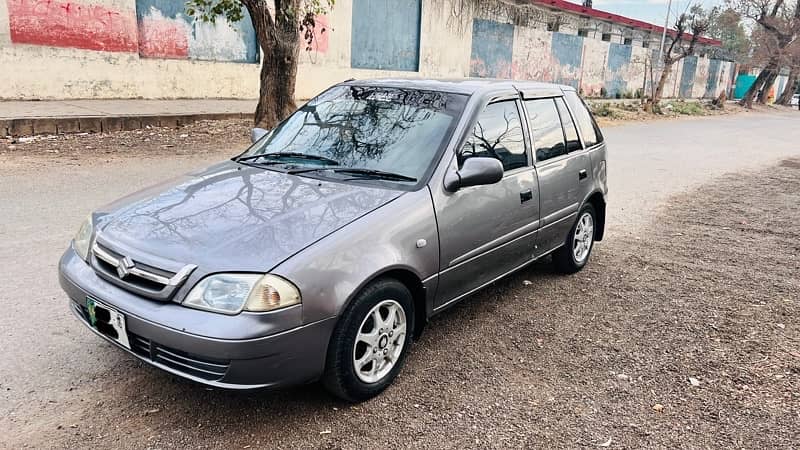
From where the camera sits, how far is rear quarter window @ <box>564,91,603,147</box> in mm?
5125

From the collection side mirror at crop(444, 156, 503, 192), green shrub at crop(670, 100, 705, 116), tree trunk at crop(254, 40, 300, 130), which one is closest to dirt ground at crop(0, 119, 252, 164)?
tree trunk at crop(254, 40, 300, 130)

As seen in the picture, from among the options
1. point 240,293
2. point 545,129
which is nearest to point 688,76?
point 545,129

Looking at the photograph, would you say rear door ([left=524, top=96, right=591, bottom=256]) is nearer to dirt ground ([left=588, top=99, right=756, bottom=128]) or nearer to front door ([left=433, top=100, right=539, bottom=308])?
front door ([left=433, top=100, right=539, bottom=308])

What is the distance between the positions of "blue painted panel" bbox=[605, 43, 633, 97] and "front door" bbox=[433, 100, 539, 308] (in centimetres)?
3045

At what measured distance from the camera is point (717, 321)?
4.34 m

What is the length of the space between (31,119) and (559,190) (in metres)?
9.62

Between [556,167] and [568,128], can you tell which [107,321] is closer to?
[556,167]

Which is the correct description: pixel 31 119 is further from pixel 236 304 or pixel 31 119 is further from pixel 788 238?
pixel 788 238

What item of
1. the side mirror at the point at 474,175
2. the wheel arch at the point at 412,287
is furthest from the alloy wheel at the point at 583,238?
the wheel arch at the point at 412,287

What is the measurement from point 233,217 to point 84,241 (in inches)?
35.8

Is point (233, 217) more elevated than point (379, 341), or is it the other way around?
point (233, 217)

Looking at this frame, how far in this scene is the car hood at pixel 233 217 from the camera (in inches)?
107

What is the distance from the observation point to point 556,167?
180 inches

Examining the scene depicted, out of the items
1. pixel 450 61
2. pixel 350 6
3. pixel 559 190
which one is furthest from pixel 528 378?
pixel 450 61
